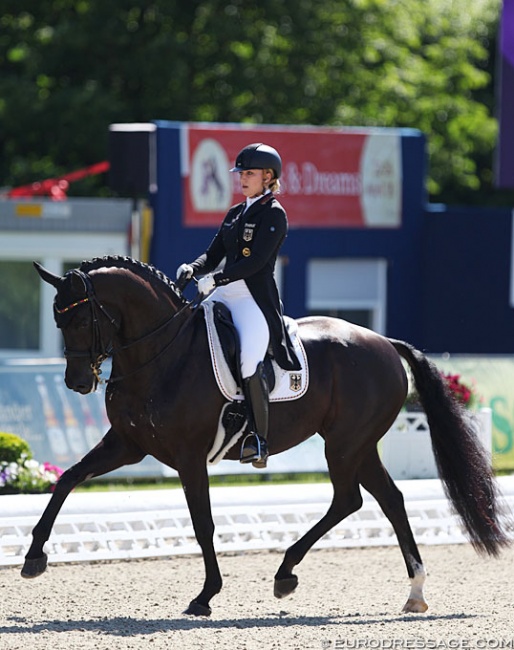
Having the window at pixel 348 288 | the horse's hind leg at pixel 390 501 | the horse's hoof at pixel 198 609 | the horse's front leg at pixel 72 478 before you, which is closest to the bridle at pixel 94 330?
the horse's front leg at pixel 72 478

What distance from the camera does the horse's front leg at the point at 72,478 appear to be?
7.21 m

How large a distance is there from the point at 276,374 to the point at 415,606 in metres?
1.43

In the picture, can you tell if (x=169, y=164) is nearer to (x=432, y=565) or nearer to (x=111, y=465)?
(x=432, y=565)

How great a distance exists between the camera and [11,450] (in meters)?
9.73

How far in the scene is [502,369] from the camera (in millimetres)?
13383

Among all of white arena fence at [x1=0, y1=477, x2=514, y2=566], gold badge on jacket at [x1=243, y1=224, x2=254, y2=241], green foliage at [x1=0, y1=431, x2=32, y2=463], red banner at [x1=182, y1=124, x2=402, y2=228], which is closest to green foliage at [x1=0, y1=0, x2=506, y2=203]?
red banner at [x1=182, y1=124, x2=402, y2=228]

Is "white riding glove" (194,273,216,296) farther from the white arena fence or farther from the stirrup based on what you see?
the white arena fence

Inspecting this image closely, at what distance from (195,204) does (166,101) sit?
8.88m

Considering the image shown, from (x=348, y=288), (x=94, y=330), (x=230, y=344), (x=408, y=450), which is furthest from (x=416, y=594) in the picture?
(x=348, y=288)

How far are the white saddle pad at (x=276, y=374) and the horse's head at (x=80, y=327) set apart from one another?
63 centimetres

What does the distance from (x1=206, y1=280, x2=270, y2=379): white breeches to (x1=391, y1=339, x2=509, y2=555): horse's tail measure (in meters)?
1.11

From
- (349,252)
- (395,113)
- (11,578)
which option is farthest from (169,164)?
(395,113)

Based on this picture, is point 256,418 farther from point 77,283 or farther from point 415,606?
point 415,606

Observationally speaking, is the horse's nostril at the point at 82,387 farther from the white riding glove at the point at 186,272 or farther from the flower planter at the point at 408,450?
the flower planter at the point at 408,450
